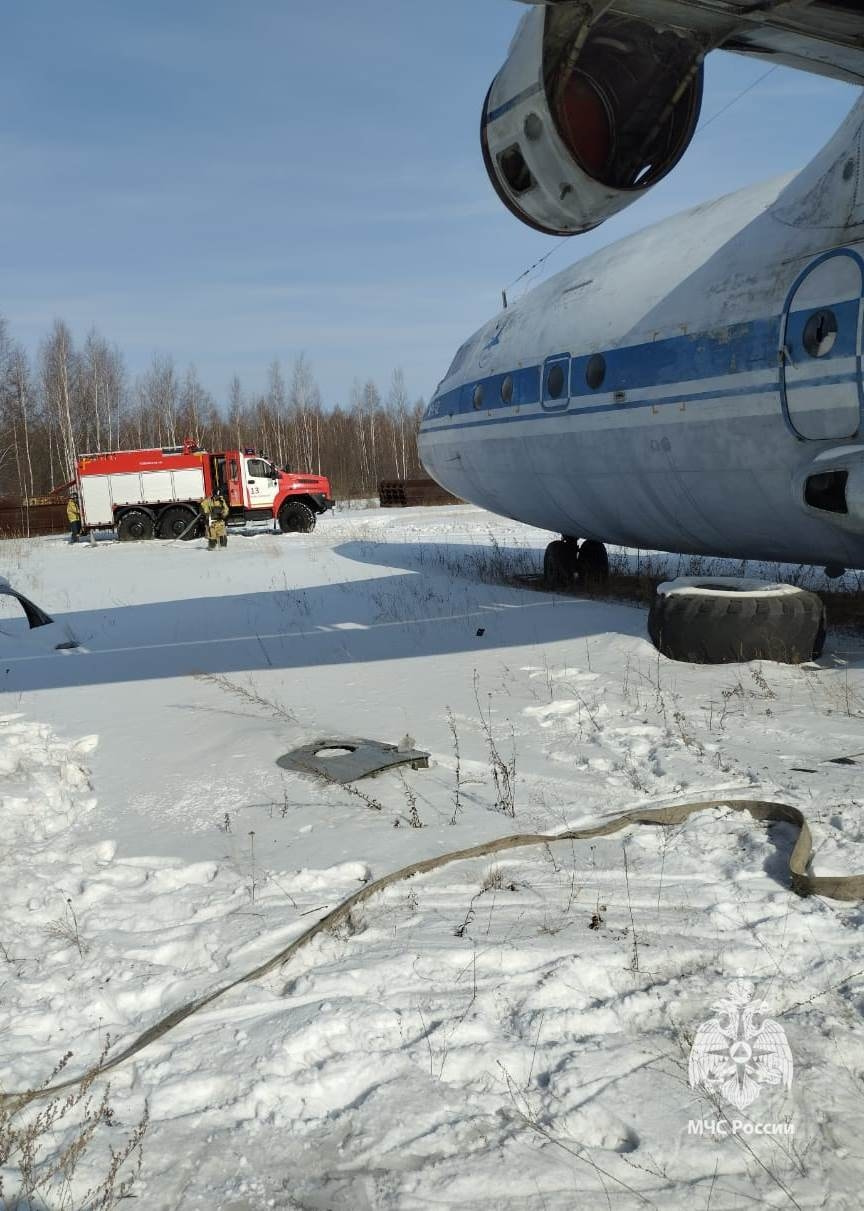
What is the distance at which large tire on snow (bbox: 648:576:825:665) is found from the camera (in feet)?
30.9

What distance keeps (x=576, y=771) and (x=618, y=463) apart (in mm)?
5971

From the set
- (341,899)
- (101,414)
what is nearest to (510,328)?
(341,899)

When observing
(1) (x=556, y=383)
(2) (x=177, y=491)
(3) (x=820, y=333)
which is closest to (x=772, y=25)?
(3) (x=820, y=333)

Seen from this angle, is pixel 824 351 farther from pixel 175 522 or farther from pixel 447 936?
pixel 175 522

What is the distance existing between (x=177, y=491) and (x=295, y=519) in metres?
4.79

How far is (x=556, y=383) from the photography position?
12.4 m

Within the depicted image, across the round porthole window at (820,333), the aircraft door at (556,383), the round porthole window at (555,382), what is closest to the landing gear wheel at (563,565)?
the aircraft door at (556,383)

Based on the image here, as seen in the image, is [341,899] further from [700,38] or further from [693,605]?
[693,605]

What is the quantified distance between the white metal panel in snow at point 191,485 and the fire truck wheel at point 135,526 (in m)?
1.47

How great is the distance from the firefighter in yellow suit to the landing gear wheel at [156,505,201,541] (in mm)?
782

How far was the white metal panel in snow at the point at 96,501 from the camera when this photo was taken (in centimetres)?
3544

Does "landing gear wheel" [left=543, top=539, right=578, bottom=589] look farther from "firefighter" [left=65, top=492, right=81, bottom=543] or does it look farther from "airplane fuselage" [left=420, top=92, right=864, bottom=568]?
"firefighter" [left=65, top=492, right=81, bottom=543]

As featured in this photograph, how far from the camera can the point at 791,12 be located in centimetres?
476

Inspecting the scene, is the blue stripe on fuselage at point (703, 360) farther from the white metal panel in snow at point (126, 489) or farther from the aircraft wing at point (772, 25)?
the white metal panel in snow at point (126, 489)
